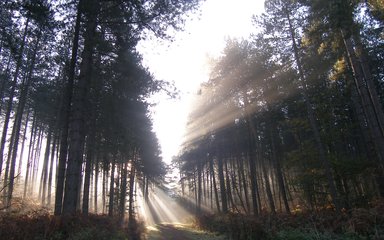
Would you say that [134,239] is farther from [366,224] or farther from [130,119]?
[366,224]

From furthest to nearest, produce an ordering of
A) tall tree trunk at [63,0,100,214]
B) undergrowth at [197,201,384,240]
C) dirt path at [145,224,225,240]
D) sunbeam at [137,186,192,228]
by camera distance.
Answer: sunbeam at [137,186,192,228]
dirt path at [145,224,225,240]
tall tree trunk at [63,0,100,214]
undergrowth at [197,201,384,240]

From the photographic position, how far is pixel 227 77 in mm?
22016

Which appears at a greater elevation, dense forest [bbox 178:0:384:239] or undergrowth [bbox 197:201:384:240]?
dense forest [bbox 178:0:384:239]

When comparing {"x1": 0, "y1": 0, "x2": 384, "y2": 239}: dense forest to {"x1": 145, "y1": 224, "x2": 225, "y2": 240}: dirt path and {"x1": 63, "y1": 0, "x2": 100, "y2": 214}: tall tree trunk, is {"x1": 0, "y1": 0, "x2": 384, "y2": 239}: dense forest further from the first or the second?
{"x1": 145, "y1": 224, "x2": 225, "y2": 240}: dirt path

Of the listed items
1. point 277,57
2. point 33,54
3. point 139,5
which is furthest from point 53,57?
point 277,57

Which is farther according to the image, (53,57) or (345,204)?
(345,204)

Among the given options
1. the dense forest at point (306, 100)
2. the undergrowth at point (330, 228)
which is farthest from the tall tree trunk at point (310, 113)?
the undergrowth at point (330, 228)

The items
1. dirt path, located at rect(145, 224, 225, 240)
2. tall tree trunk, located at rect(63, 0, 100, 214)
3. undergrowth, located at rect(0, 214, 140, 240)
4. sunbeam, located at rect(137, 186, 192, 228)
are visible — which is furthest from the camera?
sunbeam, located at rect(137, 186, 192, 228)

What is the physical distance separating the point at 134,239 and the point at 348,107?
77.2ft

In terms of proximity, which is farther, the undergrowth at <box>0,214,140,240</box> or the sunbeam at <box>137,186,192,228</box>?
the sunbeam at <box>137,186,192,228</box>

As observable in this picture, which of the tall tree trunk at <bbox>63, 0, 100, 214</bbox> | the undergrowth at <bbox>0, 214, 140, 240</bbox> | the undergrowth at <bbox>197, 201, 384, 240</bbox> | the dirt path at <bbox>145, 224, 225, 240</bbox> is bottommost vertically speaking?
the dirt path at <bbox>145, 224, 225, 240</bbox>

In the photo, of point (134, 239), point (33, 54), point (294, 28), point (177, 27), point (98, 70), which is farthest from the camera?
point (33, 54)

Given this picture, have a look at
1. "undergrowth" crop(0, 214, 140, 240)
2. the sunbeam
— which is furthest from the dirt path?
the sunbeam

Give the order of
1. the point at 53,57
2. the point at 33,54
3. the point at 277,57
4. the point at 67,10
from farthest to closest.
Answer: the point at 33,54, the point at 277,57, the point at 53,57, the point at 67,10
